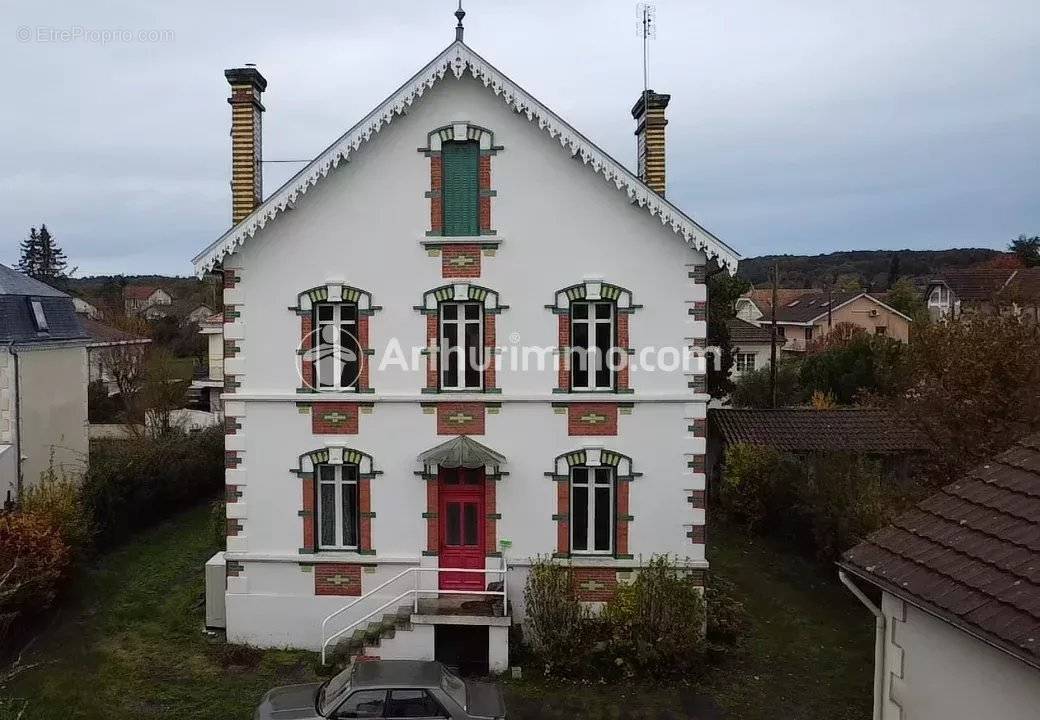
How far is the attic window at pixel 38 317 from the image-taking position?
22.4 metres

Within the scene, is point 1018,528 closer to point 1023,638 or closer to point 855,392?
point 1023,638

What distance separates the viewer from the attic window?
22.4 meters

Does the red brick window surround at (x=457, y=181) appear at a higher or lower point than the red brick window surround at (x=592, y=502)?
higher

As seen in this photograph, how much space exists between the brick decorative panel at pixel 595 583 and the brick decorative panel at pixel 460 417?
3352 millimetres

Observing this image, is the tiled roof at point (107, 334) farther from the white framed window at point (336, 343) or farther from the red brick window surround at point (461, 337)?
the red brick window surround at point (461, 337)

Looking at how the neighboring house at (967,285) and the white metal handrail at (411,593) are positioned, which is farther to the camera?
the neighboring house at (967,285)

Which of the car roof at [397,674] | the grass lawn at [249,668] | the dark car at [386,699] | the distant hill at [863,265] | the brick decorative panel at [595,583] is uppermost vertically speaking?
the distant hill at [863,265]

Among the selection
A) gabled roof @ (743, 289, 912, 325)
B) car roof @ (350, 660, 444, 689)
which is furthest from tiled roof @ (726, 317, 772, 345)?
car roof @ (350, 660, 444, 689)

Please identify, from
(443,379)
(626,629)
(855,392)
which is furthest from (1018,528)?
(855,392)

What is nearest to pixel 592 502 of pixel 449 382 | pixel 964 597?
pixel 449 382

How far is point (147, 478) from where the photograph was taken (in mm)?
22453

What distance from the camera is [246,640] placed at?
48.6 ft

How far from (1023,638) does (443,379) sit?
10.4 metres

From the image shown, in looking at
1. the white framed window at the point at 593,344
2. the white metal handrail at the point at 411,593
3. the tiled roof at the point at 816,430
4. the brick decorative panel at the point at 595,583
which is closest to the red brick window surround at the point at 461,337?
the white framed window at the point at 593,344
